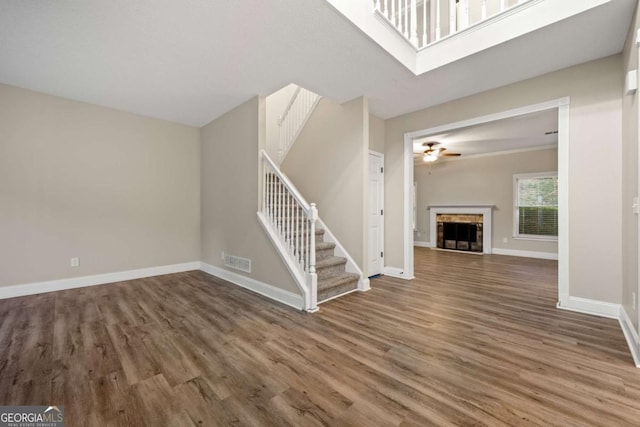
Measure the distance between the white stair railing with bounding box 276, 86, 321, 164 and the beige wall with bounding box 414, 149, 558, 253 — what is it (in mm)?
4774

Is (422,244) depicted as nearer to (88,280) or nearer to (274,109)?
(274,109)

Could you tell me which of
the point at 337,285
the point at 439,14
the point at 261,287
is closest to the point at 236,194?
the point at 261,287

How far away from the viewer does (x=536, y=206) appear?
6.32 metres

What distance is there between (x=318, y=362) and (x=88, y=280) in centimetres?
390

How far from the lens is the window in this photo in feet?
20.0

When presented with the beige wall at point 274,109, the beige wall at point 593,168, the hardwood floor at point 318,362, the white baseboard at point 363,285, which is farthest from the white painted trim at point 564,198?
the beige wall at point 274,109

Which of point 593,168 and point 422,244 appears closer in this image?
point 593,168

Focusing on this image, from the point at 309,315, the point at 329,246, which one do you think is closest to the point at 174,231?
the point at 329,246

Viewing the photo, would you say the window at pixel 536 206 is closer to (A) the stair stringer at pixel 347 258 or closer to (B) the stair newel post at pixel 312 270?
(A) the stair stringer at pixel 347 258

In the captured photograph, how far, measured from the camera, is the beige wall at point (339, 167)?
3641 millimetres

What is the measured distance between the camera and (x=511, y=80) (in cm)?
315

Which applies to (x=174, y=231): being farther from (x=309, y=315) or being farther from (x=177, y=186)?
(x=309, y=315)

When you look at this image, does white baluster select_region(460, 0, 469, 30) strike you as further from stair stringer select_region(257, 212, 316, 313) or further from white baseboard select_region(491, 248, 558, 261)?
white baseboard select_region(491, 248, 558, 261)

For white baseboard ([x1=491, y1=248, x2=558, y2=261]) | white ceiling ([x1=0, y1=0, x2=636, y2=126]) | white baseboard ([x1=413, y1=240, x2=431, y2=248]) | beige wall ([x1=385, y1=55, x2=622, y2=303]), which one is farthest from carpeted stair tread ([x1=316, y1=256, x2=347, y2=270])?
white baseboard ([x1=491, y1=248, x2=558, y2=261])
